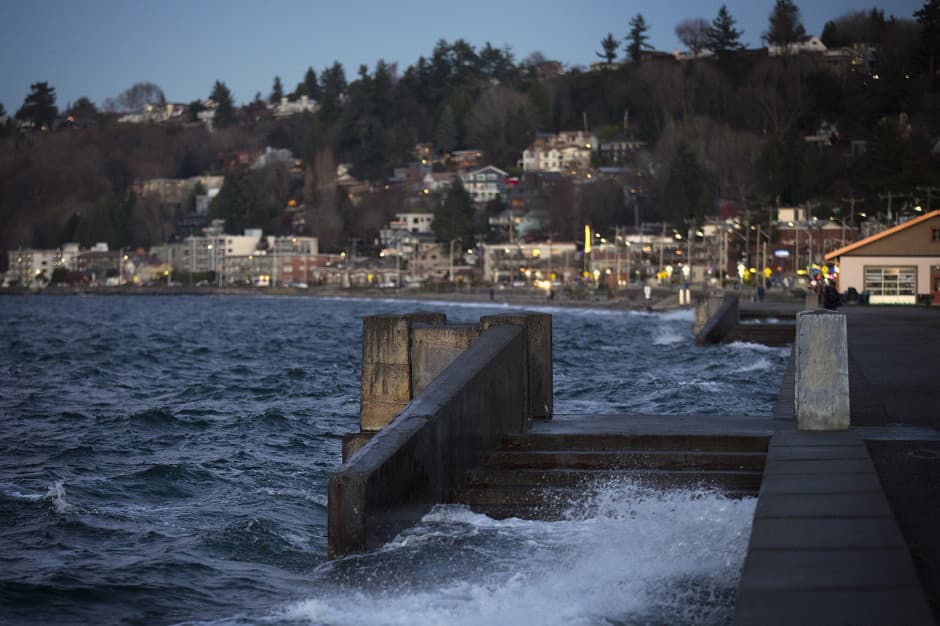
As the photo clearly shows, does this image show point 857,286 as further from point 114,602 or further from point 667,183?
point 667,183

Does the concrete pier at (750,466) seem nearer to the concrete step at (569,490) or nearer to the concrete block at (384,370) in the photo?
the concrete step at (569,490)

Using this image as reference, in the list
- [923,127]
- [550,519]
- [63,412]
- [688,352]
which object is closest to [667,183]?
[923,127]

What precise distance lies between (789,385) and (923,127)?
495ft

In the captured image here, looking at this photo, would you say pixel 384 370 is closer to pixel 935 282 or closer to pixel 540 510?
pixel 540 510

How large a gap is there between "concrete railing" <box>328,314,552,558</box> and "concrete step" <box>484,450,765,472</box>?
1.00 feet

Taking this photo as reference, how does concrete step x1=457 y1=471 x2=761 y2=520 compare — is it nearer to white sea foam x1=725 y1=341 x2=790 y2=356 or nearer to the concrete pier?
the concrete pier

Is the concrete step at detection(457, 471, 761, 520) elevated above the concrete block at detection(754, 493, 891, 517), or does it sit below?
below

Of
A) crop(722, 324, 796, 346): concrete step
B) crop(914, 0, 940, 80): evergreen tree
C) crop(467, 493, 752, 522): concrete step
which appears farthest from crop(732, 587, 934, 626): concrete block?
crop(914, 0, 940, 80): evergreen tree

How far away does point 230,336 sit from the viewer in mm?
70688

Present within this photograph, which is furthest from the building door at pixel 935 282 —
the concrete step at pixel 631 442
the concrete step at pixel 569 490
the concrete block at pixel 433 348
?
the concrete step at pixel 569 490

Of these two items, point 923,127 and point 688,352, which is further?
point 923,127

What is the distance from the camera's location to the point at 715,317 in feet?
141

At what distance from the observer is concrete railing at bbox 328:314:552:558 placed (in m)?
9.87

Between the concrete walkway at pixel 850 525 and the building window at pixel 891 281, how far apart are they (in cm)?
5256
